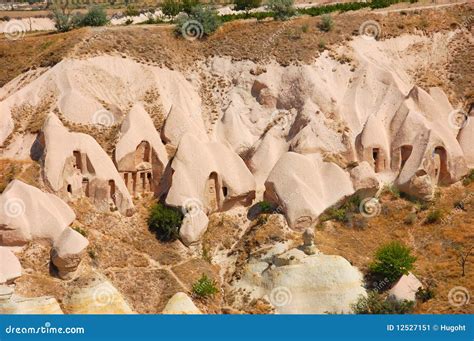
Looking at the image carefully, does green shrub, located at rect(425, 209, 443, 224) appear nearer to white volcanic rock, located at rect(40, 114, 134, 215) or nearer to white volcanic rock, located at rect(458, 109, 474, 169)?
white volcanic rock, located at rect(458, 109, 474, 169)

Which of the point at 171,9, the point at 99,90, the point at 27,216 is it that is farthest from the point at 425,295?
the point at 171,9

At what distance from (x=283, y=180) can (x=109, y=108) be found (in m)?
9.47

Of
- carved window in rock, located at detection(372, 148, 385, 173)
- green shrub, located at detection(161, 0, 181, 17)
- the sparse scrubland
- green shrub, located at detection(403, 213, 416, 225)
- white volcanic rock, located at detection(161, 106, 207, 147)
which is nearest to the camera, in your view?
the sparse scrubland

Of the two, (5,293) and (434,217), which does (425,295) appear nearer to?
(434,217)

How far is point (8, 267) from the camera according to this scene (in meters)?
34.1

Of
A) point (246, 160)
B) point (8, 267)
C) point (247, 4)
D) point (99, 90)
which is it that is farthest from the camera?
point (247, 4)

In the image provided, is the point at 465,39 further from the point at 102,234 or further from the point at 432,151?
the point at 102,234

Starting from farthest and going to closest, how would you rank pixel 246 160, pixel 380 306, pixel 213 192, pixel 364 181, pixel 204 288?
pixel 246 160
pixel 213 192
pixel 364 181
pixel 204 288
pixel 380 306

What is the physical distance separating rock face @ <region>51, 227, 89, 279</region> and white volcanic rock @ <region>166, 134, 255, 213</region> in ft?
18.4

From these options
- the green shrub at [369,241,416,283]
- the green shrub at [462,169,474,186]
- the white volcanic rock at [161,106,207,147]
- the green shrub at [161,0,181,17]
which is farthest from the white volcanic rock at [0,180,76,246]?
the green shrub at [161,0,181,17]

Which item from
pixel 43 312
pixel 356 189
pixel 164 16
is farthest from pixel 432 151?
pixel 164 16

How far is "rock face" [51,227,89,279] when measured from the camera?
3509cm

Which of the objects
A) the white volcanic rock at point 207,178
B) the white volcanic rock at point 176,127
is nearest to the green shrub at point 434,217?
the white volcanic rock at point 207,178

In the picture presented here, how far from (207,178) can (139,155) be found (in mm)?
3674
